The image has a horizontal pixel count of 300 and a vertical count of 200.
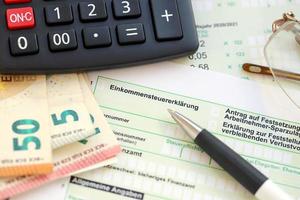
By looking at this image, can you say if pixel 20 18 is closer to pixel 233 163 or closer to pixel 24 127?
pixel 24 127

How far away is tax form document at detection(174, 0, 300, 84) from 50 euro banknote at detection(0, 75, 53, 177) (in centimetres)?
13

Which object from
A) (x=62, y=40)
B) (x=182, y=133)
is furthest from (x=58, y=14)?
(x=182, y=133)

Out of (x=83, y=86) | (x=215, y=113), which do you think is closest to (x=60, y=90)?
(x=83, y=86)

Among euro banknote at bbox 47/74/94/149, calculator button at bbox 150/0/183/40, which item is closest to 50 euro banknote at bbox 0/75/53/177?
euro banknote at bbox 47/74/94/149

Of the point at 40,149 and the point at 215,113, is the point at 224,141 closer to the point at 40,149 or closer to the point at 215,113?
the point at 215,113

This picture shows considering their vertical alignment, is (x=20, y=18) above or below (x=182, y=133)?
above

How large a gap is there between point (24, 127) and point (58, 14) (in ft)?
0.33

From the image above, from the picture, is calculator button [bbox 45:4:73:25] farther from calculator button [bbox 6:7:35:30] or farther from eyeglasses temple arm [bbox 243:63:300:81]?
eyeglasses temple arm [bbox 243:63:300:81]

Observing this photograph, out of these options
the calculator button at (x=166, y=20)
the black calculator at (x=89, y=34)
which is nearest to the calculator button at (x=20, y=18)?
the black calculator at (x=89, y=34)

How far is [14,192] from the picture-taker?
15.6 inches

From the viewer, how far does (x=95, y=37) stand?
441 mm

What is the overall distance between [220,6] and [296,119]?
0.13 m

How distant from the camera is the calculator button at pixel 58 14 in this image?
1.45 feet

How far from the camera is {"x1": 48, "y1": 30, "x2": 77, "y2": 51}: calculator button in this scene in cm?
44
